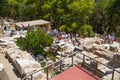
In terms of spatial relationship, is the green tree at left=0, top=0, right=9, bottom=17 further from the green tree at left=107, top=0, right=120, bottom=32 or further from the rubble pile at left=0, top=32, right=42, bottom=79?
the rubble pile at left=0, top=32, right=42, bottom=79

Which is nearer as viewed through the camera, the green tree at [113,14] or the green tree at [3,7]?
the green tree at [113,14]

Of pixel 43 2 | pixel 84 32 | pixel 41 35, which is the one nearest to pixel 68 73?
pixel 41 35

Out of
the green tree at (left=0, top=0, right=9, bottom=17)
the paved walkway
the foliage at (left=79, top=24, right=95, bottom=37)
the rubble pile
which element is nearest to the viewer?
the rubble pile

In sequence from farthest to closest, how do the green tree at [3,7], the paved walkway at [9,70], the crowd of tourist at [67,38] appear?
1. the green tree at [3,7]
2. the crowd of tourist at [67,38]
3. the paved walkway at [9,70]

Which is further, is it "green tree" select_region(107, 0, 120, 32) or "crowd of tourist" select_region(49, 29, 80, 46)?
"green tree" select_region(107, 0, 120, 32)

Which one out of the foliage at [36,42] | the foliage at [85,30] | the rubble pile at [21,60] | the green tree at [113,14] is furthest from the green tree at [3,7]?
the foliage at [36,42]

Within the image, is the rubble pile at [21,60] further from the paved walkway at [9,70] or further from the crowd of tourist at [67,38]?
the crowd of tourist at [67,38]

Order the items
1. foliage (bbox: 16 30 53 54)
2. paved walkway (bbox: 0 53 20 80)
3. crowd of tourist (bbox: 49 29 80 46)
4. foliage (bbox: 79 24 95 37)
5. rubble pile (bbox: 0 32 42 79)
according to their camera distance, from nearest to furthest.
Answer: rubble pile (bbox: 0 32 42 79) → paved walkway (bbox: 0 53 20 80) → foliage (bbox: 16 30 53 54) → crowd of tourist (bbox: 49 29 80 46) → foliage (bbox: 79 24 95 37)

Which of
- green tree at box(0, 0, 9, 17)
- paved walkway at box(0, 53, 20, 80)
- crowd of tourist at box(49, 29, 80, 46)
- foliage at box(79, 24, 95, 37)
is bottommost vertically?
foliage at box(79, 24, 95, 37)

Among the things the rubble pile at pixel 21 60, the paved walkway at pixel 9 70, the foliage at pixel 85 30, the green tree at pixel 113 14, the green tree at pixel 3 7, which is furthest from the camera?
the green tree at pixel 3 7

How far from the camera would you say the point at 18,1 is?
48.8 m

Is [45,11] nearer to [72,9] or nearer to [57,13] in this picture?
[57,13]

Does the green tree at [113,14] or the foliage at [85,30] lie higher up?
the green tree at [113,14]

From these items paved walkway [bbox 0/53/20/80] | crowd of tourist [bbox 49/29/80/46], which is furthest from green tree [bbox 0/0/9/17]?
paved walkway [bbox 0/53/20/80]
